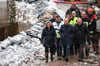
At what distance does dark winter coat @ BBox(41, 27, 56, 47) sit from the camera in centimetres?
1005

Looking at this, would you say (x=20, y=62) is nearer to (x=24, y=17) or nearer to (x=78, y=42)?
(x=78, y=42)

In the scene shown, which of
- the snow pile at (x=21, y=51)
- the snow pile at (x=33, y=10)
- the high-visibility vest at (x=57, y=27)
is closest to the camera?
the snow pile at (x=21, y=51)

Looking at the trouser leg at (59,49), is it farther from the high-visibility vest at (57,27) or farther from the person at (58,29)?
the high-visibility vest at (57,27)

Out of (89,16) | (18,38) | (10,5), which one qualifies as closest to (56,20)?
(89,16)

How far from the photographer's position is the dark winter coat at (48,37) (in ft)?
33.0

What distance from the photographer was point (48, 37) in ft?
→ 33.0

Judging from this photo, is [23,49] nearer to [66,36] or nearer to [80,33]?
[66,36]

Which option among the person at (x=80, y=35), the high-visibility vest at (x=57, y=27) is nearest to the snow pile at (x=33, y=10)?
the high-visibility vest at (x=57, y=27)

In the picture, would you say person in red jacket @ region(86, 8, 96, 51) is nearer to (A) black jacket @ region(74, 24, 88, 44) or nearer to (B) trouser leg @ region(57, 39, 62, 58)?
(A) black jacket @ region(74, 24, 88, 44)

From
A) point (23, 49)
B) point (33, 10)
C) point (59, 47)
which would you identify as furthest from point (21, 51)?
point (33, 10)

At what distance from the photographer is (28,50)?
12.2 metres

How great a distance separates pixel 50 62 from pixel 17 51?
6.76ft

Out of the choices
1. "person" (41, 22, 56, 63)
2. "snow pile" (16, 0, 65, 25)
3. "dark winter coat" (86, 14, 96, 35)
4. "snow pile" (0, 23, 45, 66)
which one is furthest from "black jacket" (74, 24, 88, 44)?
"snow pile" (16, 0, 65, 25)

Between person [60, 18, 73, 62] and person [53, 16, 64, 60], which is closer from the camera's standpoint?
person [60, 18, 73, 62]
